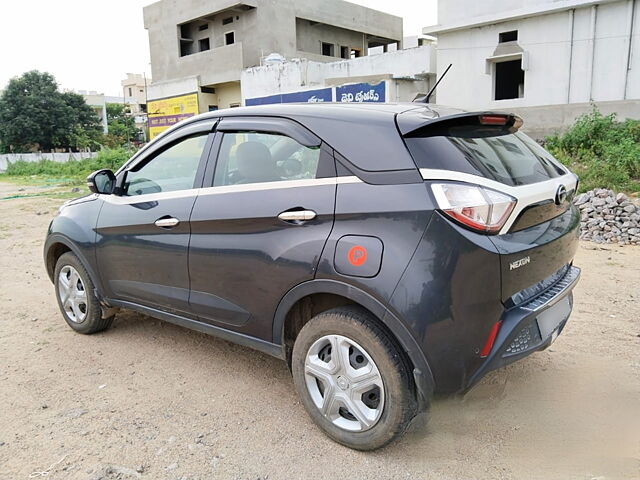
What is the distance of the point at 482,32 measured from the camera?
626 inches

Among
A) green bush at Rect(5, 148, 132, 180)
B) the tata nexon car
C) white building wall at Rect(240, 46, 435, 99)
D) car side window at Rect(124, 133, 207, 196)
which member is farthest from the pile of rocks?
green bush at Rect(5, 148, 132, 180)

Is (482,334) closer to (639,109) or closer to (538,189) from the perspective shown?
(538,189)

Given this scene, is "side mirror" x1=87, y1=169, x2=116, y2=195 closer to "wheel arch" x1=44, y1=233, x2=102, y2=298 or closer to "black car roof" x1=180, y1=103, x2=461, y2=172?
"wheel arch" x1=44, y1=233, x2=102, y2=298

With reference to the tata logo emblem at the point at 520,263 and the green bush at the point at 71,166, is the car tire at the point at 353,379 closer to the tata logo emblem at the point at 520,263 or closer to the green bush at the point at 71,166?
the tata logo emblem at the point at 520,263

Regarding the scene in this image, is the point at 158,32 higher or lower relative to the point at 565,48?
higher

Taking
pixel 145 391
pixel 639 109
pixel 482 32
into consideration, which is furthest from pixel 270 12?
pixel 145 391

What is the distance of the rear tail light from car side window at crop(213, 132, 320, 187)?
73cm

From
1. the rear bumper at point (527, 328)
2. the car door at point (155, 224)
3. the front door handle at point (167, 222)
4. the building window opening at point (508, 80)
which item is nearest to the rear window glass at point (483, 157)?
the rear bumper at point (527, 328)

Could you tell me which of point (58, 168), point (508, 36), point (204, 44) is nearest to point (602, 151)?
point (508, 36)

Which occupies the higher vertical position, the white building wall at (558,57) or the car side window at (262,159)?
the white building wall at (558,57)

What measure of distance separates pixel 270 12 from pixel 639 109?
19.4 metres

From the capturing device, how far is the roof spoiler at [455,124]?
2.40 m

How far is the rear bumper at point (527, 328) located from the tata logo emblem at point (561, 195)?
1.44ft

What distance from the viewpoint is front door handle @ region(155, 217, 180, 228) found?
3229 mm
